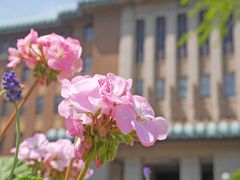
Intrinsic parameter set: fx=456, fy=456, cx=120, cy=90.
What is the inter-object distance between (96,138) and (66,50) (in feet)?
3.43

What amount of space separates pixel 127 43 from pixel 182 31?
13.0ft

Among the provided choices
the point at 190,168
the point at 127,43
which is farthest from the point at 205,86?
the point at 127,43

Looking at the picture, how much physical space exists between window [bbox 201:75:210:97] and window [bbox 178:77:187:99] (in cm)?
113

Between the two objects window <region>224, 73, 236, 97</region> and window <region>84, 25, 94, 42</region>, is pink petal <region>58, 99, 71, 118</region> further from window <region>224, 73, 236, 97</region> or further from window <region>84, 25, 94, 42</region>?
window <region>84, 25, 94, 42</region>

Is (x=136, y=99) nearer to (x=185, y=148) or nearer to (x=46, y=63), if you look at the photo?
(x=46, y=63)

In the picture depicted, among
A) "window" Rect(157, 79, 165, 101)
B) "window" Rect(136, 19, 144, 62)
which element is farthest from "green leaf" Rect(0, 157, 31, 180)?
"window" Rect(136, 19, 144, 62)

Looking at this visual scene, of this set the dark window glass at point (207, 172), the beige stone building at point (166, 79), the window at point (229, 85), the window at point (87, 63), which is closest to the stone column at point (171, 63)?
the beige stone building at point (166, 79)

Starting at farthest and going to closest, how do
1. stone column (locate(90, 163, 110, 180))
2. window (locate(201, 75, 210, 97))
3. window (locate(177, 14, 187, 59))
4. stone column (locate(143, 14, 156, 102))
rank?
window (locate(177, 14, 187, 59)) → stone column (locate(143, 14, 156, 102)) → window (locate(201, 75, 210, 97)) → stone column (locate(90, 163, 110, 180))

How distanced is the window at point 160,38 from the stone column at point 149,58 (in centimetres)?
35

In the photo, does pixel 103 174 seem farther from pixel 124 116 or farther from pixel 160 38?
pixel 124 116

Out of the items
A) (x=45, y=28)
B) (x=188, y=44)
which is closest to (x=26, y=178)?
(x=188, y=44)

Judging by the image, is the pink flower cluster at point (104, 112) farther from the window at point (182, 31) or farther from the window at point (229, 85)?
the window at point (182, 31)

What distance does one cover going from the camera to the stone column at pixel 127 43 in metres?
31.8

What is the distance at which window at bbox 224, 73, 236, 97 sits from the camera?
29016mm
